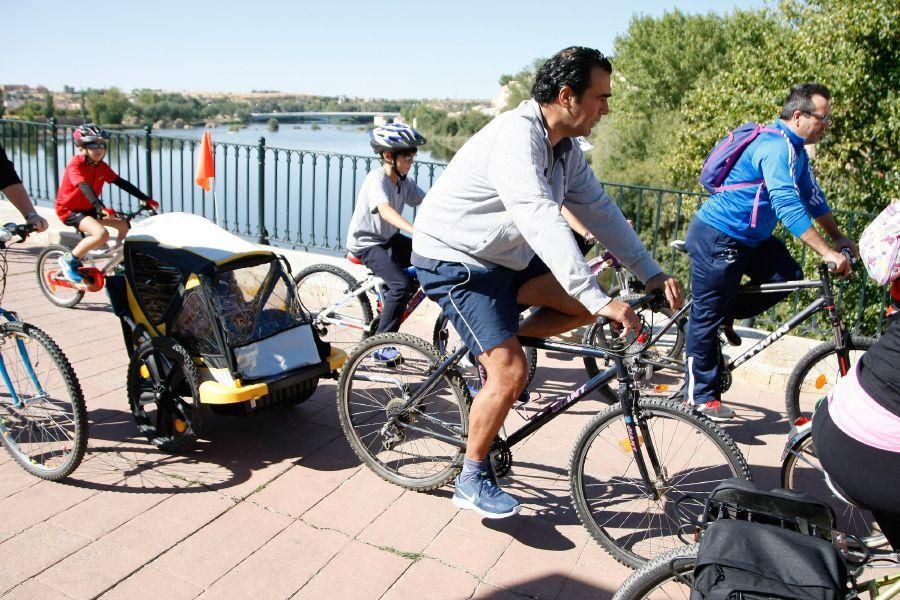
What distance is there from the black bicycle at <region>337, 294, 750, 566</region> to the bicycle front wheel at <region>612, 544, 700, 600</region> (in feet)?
2.80

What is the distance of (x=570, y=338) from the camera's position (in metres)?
6.32

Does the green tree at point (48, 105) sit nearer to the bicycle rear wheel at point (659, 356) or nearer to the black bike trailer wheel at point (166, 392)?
the black bike trailer wheel at point (166, 392)

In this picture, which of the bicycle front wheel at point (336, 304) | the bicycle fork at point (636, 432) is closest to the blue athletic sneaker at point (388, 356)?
the bicycle fork at point (636, 432)

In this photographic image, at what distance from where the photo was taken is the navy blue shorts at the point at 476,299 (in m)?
3.28

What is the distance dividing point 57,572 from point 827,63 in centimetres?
2497

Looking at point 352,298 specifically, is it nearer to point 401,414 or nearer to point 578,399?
point 401,414

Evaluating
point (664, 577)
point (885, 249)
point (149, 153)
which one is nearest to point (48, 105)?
point (149, 153)

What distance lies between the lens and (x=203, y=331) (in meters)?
4.14

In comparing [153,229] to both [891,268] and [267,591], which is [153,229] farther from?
[891,268]

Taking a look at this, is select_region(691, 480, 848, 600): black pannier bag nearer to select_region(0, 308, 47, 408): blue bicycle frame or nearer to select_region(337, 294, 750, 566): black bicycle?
select_region(337, 294, 750, 566): black bicycle

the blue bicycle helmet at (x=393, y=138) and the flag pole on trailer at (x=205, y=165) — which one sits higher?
the blue bicycle helmet at (x=393, y=138)

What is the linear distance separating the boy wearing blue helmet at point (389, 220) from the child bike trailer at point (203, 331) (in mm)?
986

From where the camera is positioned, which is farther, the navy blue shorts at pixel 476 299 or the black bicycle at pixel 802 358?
the black bicycle at pixel 802 358

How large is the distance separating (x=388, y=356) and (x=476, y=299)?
90 centimetres
